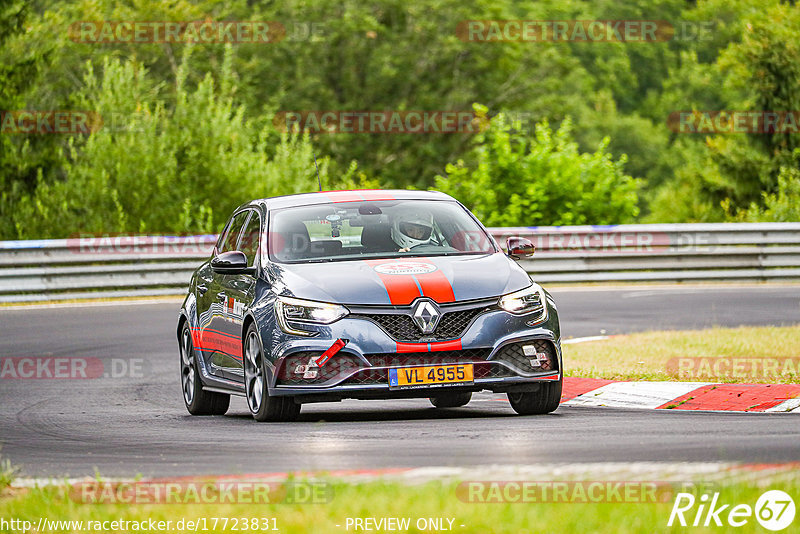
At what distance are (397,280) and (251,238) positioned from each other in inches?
77.9

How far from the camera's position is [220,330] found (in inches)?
458

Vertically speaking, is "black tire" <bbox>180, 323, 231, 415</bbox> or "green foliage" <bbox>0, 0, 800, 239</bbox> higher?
"black tire" <bbox>180, 323, 231, 415</bbox>

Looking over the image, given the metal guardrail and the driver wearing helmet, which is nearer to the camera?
the driver wearing helmet

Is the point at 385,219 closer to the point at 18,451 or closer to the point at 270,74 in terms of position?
the point at 18,451

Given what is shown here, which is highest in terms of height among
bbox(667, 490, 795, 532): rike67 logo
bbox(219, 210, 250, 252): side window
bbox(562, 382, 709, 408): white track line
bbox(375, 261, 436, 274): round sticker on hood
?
bbox(667, 490, 795, 532): rike67 logo

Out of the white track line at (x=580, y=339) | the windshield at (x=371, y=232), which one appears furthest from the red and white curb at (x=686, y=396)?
the white track line at (x=580, y=339)

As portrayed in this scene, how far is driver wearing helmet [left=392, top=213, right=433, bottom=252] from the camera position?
11195 mm

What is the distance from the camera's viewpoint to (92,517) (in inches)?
250

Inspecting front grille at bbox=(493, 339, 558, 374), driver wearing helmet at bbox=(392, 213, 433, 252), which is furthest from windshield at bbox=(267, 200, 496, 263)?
front grille at bbox=(493, 339, 558, 374)

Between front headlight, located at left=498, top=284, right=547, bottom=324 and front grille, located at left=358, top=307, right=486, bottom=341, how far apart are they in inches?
14.8

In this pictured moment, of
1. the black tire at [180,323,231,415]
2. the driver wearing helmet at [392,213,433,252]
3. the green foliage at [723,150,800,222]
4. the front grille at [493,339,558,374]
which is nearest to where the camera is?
the front grille at [493,339,558,374]

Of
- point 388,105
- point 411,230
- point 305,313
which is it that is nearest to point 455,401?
point 411,230

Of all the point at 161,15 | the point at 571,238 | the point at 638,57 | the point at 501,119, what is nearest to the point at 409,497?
the point at 571,238

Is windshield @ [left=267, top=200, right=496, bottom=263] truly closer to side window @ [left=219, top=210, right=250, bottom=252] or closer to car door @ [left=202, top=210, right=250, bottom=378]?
car door @ [left=202, top=210, right=250, bottom=378]
